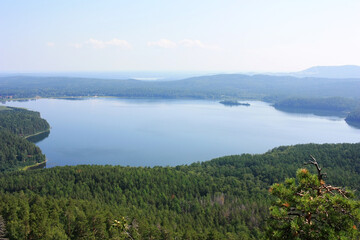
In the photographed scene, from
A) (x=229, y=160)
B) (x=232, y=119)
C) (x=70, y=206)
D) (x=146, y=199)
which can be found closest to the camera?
(x=70, y=206)

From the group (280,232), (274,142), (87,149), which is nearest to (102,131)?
(87,149)

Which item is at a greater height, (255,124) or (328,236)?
(328,236)

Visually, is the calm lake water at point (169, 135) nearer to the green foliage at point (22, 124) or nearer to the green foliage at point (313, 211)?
the green foliage at point (22, 124)

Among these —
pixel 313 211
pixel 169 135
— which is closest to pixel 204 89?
pixel 169 135

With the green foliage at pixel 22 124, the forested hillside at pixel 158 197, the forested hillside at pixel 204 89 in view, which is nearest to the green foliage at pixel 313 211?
the forested hillside at pixel 158 197

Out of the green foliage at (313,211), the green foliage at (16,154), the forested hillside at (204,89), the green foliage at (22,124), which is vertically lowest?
the green foliage at (16,154)

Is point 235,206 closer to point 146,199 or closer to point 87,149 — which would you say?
point 146,199

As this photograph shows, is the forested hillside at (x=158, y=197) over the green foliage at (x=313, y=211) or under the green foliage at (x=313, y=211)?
under
